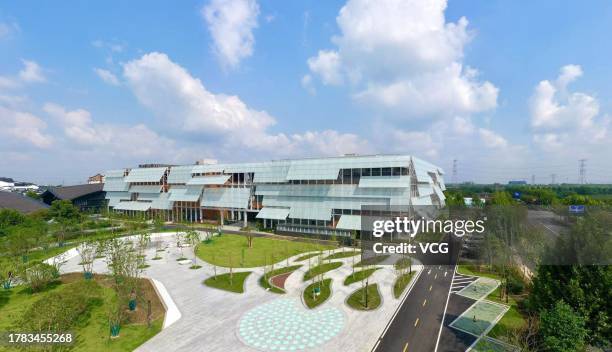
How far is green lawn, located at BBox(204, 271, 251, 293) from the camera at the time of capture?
39.0 meters

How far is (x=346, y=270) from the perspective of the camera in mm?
46250

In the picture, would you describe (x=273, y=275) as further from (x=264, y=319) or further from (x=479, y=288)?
(x=479, y=288)

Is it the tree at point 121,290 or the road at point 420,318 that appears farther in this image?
the tree at point 121,290

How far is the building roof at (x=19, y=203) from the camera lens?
322 ft

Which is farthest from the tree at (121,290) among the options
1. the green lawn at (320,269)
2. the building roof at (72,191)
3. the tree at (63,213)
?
the building roof at (72,191)

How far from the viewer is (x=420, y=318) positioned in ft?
101

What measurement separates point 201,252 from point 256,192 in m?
27.4

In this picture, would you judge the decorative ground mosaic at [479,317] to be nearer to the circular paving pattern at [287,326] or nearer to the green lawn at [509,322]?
the green lawn at [509,322]

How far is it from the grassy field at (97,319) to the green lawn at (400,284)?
96.6 ft

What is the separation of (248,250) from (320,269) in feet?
66.1

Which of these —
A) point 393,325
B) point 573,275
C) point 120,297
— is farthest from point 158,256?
point 573,275

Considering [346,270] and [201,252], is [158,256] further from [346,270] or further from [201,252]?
[346,270]

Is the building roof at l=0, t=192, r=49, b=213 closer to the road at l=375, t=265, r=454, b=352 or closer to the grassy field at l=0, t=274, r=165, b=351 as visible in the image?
the grassy field at l=0, t=274, r=165, b=351

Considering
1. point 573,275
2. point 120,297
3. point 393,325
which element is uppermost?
point 573,275
